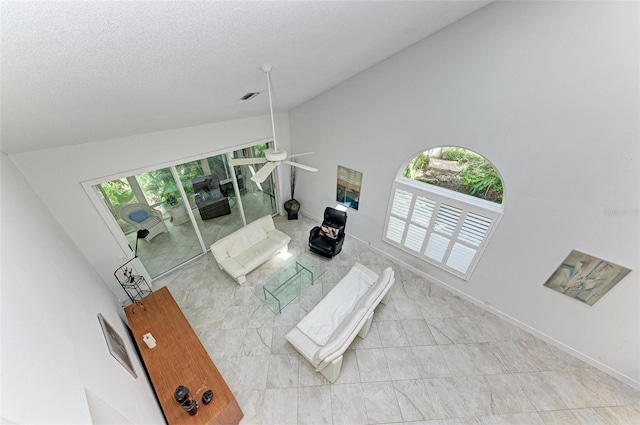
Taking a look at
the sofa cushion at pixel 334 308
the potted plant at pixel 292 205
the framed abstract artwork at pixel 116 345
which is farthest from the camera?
the potted plant at pixel 292 205

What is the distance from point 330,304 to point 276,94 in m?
3.55

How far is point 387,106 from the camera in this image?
3.94 m

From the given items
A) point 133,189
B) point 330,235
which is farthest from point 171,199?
point 330,235

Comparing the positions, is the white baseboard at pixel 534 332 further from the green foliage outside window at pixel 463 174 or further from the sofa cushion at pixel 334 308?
the green foliage outside window at pixel 463 174

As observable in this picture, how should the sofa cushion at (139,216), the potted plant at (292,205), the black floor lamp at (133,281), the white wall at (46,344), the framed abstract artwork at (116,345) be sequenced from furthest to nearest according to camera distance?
1. the potted plant at (292,205)
2. the sofa cushion at (139,216)
3. the black floor lamp at (133,281)
4. the framed abstract artwork at (116,345)
5. the white wall at (46,344)

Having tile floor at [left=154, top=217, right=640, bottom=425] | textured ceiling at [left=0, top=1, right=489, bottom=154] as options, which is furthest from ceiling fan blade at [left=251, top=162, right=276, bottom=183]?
tile floor at [left=154, top=217, right=640, bottom=425]

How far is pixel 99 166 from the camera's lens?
137 inches

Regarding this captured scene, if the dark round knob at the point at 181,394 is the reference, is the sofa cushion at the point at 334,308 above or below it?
below

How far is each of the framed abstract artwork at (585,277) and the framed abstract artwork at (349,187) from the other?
3424 mm

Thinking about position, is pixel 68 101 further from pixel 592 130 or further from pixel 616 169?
pixel 616 169

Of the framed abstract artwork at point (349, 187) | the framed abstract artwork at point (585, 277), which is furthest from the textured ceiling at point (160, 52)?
the framed abstract artwork at point (585, 277)

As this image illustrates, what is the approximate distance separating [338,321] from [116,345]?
8.92 feet

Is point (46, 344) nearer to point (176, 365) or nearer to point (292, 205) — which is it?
point (176, 365)

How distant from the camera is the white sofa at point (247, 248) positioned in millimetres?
4598
